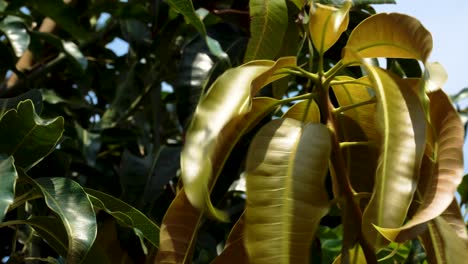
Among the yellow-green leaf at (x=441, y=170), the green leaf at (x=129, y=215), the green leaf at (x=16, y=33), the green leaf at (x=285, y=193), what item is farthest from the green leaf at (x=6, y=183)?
the green leaf at (x=16, y=33)

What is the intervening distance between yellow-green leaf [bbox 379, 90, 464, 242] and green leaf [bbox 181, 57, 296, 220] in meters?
0.14

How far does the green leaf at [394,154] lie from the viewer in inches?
26.5

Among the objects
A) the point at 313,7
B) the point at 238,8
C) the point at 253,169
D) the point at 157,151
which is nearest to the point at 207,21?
the point at 238,8

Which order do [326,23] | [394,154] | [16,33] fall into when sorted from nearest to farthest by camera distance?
[394,154] → [326,23] → [16,33]

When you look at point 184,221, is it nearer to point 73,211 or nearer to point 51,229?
point 73,211

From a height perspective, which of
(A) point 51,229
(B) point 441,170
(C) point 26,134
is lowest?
(A) point 51,229

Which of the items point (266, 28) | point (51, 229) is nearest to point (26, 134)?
point (51, 229)

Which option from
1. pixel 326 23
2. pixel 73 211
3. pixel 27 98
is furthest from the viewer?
pixel 27 98

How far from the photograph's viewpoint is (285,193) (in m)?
0.73

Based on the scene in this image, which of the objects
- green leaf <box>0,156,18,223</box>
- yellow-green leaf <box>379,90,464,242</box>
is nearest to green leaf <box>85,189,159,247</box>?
green leaf <box>0,156,18,223</box>

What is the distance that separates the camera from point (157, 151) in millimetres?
1630

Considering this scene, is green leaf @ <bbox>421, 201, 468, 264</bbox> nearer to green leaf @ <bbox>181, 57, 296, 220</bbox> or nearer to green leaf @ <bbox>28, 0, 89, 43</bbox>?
green leaf @ <bbox>181, 57, 296, 220</bbox>

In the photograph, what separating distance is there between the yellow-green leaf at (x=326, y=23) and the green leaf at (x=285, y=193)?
0.10 metres

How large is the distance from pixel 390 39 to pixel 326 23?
6 centimetres
